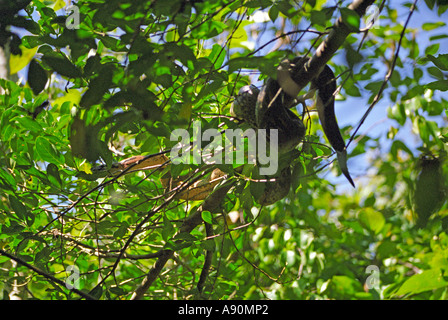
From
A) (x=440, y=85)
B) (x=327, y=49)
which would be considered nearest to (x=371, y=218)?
(x=440, y=85)

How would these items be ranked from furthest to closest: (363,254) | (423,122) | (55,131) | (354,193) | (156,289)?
(354,193)
(363,254)
(423,122)
(156,289)
(55,131)

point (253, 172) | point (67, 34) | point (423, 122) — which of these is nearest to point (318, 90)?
point (253, 172)

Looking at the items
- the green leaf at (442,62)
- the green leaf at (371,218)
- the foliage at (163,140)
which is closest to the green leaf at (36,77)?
the foliage at (163,140)

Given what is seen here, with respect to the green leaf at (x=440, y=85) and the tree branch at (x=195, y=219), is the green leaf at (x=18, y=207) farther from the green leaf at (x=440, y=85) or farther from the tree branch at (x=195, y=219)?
the green leaf at (x=440, y=85)

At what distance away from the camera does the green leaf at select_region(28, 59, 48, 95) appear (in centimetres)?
89

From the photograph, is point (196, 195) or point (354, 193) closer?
point (196, 195)

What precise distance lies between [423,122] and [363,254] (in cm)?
138

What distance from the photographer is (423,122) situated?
1.81m

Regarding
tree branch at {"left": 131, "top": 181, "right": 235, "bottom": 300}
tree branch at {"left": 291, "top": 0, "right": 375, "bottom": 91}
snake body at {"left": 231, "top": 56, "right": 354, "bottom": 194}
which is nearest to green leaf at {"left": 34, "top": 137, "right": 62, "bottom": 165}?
tree branch at {"left": 131, "top": 181, "right": 235, "bottom": 300}

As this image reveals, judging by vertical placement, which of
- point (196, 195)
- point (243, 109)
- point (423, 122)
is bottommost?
point (196, 195)

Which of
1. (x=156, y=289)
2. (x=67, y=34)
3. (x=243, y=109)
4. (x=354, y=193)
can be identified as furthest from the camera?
(x=354, y=193)

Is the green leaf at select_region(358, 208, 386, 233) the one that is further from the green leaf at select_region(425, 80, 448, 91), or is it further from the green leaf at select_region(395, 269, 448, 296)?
the green leaf at select_region(425, 80, 448, 91)

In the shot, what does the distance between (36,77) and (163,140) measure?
0.36m
